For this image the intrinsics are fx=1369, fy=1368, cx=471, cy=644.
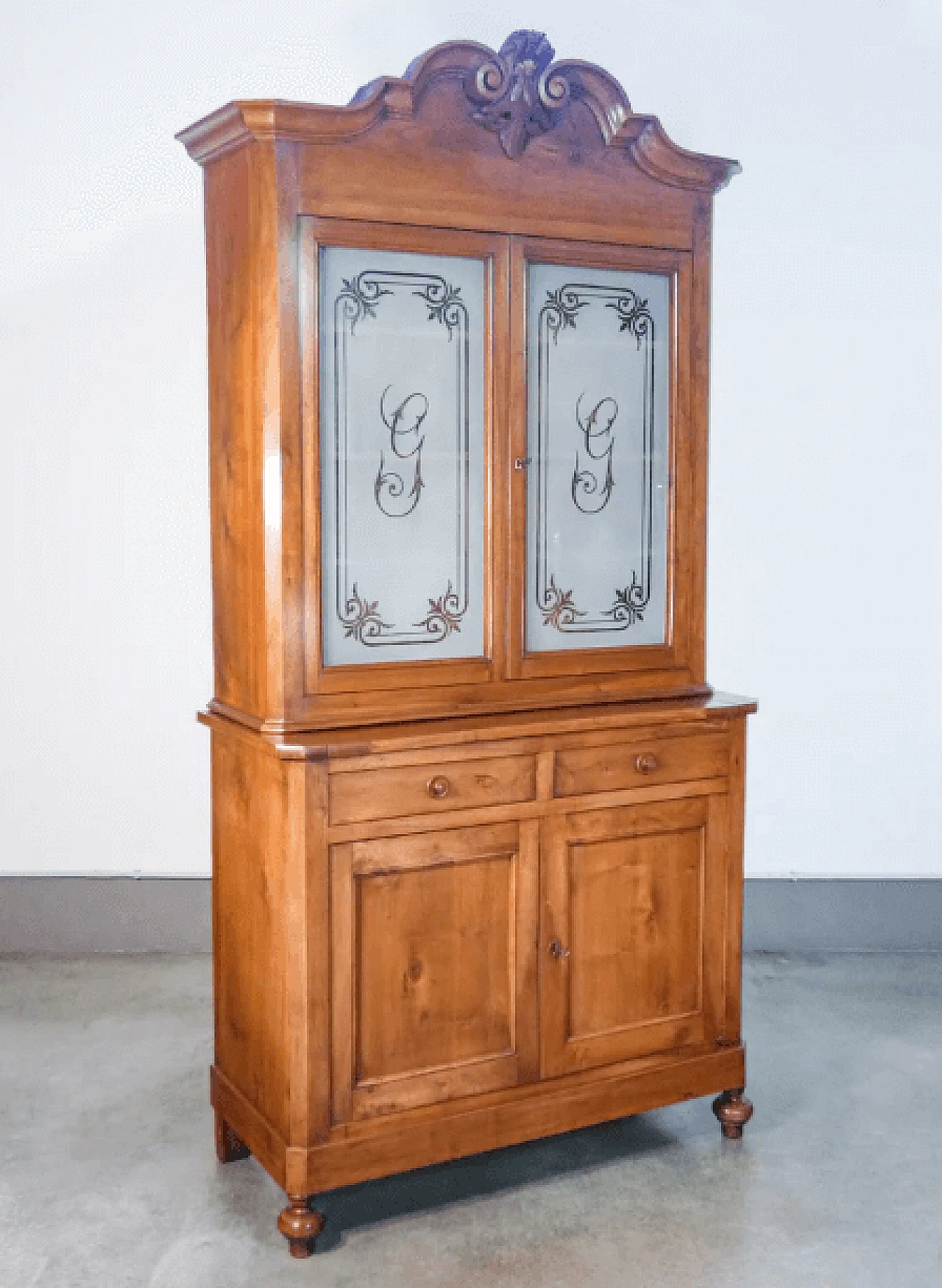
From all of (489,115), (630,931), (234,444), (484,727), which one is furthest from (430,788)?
(489,115)

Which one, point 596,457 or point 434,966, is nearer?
point 434,966

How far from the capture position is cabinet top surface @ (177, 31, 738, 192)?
2572mm

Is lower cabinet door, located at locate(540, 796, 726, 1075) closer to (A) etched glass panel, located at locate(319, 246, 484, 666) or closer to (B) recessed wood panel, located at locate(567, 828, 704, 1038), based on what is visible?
(B) recessed wood panel, located at locate(567, 828, 704, 1038)

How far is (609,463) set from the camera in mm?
3018

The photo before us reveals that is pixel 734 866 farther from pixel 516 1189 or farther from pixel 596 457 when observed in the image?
pixel 596 457

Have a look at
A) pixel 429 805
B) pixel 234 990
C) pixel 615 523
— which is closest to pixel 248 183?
pixel 615 523

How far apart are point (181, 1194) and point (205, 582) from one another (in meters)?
1.96

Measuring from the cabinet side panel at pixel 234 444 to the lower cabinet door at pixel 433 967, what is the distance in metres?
0.44

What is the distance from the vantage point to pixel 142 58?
4.14 metres

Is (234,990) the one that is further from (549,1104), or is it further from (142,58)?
(142,58)

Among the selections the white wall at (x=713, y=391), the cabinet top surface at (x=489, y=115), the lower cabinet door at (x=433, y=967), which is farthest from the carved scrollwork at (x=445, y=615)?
the white wall at (x=713, y=391)

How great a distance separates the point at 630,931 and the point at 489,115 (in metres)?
1.75

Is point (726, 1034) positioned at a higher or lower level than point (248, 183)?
lower

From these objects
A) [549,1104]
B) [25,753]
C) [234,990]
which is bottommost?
[549,1104]
